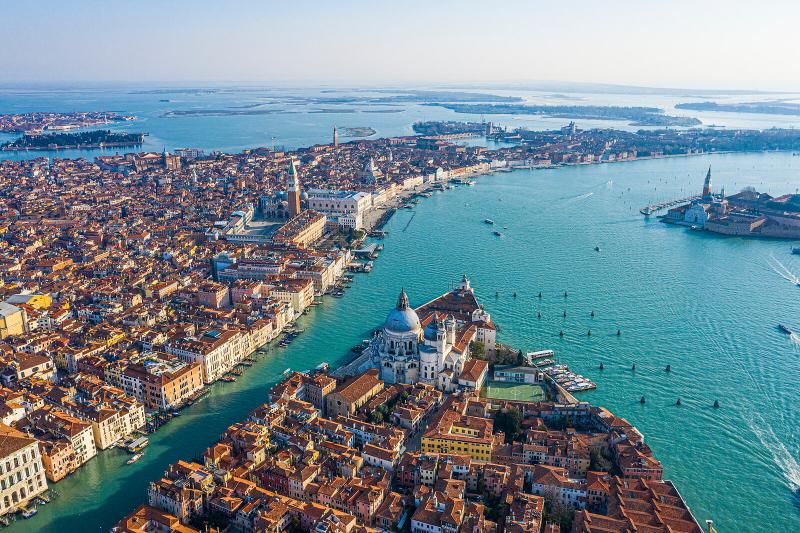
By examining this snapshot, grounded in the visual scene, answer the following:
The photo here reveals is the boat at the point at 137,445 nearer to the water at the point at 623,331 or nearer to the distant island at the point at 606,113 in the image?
the water at the point at 623,331

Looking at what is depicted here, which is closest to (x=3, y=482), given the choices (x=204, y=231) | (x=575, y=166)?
(x=204, y=231)

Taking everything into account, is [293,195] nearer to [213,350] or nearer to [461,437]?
[213,350]

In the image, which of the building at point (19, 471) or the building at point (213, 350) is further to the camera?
the building at point (213, 350)

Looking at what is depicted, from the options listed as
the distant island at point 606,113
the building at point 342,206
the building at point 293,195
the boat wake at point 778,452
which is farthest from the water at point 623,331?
the distant island at point 606,113

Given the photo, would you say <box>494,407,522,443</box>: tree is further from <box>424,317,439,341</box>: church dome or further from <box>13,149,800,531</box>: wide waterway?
<box>13,149,800,531</box>: wide waterway

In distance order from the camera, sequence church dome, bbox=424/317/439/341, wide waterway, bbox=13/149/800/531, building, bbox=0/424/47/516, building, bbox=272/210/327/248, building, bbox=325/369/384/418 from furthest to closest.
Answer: building, bbox=272/210/327/248
church dome, bbox=424/317/439/341
building, bbox=325/369/384/418
wide waterway, bbox=13/149/800/531
building, bbox=0/424/47/516

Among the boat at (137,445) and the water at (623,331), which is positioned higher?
the water at (623,331)

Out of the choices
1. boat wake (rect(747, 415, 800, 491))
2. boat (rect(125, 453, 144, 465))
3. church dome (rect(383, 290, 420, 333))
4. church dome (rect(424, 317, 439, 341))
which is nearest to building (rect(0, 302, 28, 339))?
boat (rect(125, 453, 144, 465))
